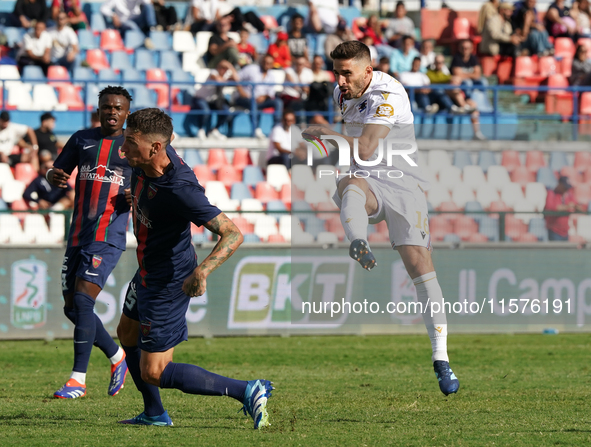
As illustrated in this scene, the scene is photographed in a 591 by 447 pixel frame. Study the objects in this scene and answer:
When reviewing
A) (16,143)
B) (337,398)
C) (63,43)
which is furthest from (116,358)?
(63,43)

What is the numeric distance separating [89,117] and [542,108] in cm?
929

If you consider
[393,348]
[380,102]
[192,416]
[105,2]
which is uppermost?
[105,2]

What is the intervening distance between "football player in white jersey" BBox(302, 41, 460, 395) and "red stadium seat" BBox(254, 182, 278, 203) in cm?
788

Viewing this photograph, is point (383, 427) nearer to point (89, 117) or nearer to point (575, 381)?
point (575, 381)

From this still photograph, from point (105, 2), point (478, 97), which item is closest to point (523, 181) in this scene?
point (478, 97)

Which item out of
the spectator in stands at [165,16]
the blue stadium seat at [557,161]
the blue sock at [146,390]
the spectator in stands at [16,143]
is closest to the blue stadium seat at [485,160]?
the blue stadium seat at [557,161]

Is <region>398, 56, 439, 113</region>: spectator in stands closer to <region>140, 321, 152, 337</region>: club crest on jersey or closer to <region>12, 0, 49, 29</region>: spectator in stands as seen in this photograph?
<region>12, 0, 49, 29</region>: spectator in stands

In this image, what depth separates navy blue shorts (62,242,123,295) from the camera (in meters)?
7.20

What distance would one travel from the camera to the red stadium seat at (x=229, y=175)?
15008mm

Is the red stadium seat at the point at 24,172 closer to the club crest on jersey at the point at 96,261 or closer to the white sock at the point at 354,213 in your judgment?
the club crest on jersey at the point at 96,261

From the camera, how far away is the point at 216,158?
50.6ft

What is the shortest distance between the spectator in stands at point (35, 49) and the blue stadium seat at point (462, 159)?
24.5 feet

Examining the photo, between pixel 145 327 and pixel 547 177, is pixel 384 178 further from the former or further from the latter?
pixel 547 177

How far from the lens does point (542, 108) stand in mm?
18719
